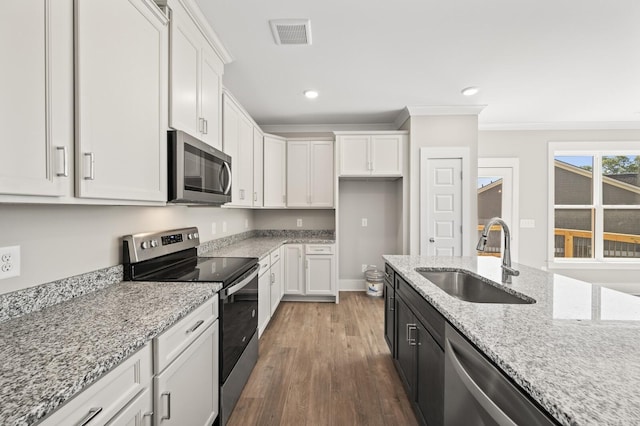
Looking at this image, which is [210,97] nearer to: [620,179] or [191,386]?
[191,386]

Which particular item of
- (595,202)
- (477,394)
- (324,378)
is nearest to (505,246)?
(477,394)

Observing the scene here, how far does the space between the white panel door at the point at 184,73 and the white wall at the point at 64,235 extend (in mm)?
624

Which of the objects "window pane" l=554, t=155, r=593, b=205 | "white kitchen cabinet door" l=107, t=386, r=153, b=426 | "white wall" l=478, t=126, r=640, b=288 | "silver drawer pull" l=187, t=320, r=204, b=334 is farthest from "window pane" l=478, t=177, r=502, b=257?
"white kitchen cabinet door" l=107, t=386, r=153, b=426

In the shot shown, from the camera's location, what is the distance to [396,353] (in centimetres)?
219

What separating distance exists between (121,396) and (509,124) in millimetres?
5461

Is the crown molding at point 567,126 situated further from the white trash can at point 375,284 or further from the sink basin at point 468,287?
the sink basin at point 468,287

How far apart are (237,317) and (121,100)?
1342mm

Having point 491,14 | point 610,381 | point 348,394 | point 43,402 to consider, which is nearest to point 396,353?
point 348,394

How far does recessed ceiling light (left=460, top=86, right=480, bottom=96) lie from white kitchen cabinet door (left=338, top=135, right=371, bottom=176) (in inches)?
48.4

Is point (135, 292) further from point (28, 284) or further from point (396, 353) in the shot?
point (396, 353)

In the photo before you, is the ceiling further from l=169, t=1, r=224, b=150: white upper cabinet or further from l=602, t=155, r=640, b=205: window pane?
l=602, t=155, r=640, b=205: window pane

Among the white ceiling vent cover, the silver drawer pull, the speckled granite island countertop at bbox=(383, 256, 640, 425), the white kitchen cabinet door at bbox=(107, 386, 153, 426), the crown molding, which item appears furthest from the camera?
the crown molding

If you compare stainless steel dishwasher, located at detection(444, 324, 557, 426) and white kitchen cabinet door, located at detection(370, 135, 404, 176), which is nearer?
stainless steel dishwasher, located at detection(444, 324, 557, 426)

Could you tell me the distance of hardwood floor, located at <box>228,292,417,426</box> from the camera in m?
1.81
